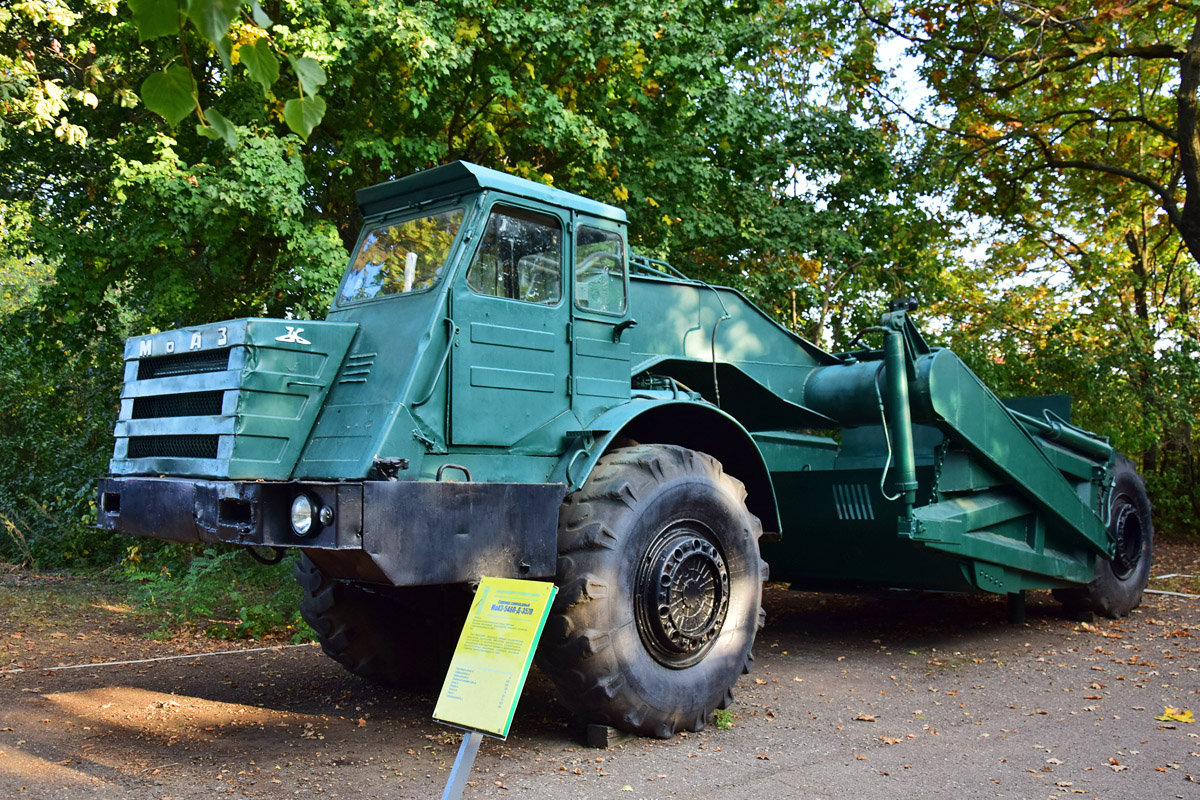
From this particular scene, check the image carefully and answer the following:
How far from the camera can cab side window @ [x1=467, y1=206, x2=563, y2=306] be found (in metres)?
5.51

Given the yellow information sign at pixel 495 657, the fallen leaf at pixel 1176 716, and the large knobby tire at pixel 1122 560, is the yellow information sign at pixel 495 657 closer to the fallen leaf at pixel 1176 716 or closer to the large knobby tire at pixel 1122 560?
the fallen leaf at pixel 1176 716

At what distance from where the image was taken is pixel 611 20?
11.0 metres

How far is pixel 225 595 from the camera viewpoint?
33.0 ft

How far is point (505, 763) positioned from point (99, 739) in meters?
2.24

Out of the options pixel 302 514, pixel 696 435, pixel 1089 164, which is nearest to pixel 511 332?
pixel 302 514

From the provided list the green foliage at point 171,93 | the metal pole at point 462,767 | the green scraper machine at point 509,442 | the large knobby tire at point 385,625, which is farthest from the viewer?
the large knobby tire at point 385,625

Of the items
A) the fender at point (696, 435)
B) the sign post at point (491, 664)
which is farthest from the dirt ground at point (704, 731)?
the fender at point (696, 435)

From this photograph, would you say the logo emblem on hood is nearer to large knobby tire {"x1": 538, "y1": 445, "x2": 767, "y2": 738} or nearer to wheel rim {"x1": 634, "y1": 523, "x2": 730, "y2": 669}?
large knobby tire {"x1": 538, "y1": 445, "x2": 767, "y2": 738}

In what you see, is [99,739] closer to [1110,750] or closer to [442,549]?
[442,549]

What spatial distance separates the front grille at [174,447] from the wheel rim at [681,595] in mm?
2355

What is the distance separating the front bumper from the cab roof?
5.58ft

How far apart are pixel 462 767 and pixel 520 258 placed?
2.91m

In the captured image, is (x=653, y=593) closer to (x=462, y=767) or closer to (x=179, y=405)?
(x=462, y=767)

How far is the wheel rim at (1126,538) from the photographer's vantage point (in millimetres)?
9312
